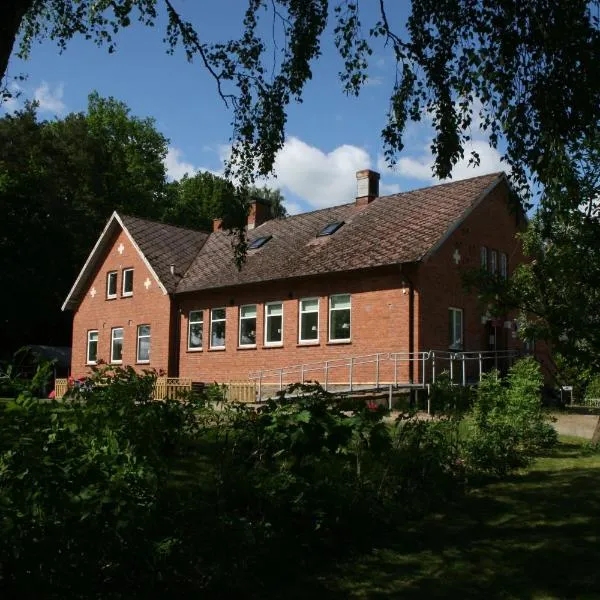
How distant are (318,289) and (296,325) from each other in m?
1.62

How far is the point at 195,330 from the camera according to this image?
31.0 metres

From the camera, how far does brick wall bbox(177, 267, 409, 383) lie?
23.7 metres

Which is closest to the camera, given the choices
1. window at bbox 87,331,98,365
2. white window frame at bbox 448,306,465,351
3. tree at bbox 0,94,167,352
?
white window frame at bbox 448,306,465,351

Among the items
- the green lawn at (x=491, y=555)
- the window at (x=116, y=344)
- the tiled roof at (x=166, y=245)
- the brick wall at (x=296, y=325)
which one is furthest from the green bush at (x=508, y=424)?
the window at (x=116, y=344)

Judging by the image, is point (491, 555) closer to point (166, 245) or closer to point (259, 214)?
point (166, 245)

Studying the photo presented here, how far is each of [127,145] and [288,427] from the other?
58455mm

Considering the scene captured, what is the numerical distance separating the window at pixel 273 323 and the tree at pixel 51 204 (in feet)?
67.1

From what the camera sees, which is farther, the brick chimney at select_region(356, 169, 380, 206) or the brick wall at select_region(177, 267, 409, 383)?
the brick chimney at select_region(356, 169, 380, 206)

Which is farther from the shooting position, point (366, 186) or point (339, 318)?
point (366, 186)

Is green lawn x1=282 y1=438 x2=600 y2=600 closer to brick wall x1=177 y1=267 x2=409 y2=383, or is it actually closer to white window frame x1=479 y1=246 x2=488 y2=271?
brick wall x1=177 y1=267 x2=409 y2=383

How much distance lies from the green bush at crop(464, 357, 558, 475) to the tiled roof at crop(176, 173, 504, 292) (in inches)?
411

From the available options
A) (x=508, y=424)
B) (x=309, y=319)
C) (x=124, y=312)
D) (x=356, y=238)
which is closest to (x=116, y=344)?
(x=124, y=312)

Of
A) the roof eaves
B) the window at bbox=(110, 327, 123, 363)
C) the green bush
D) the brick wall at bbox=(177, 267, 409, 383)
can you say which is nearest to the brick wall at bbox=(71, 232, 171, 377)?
the window at bbox=(110, 327, 123, 363)

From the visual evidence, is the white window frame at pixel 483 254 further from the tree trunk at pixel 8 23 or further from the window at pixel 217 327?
the tree trunk at pixel 8 23
